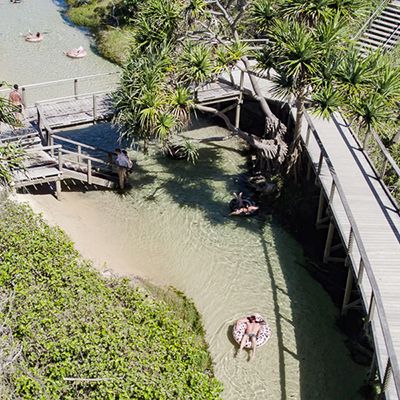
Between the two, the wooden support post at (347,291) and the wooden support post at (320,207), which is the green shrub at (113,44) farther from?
the wooden support post at (347,291)

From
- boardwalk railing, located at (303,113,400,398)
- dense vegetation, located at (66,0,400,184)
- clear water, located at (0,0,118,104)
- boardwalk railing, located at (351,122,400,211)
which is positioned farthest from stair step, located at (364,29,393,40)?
clear water, located at (0,0,118,104)

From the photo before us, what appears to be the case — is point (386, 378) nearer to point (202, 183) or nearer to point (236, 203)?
point (236, 203)

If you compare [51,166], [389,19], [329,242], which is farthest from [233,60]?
[389,19]

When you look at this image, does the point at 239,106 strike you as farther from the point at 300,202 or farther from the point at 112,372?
the point at 112,372

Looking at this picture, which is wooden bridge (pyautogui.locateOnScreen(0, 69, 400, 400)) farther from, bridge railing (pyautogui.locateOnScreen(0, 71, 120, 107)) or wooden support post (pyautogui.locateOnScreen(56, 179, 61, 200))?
bridge railing (pyautogui.locateOnScreen(0, 71, 120, 107))

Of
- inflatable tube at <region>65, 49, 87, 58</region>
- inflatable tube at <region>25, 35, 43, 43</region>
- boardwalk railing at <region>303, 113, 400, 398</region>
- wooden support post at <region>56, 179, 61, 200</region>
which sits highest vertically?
boardwalk railing at <region>303, 113, 400, 398</region>
